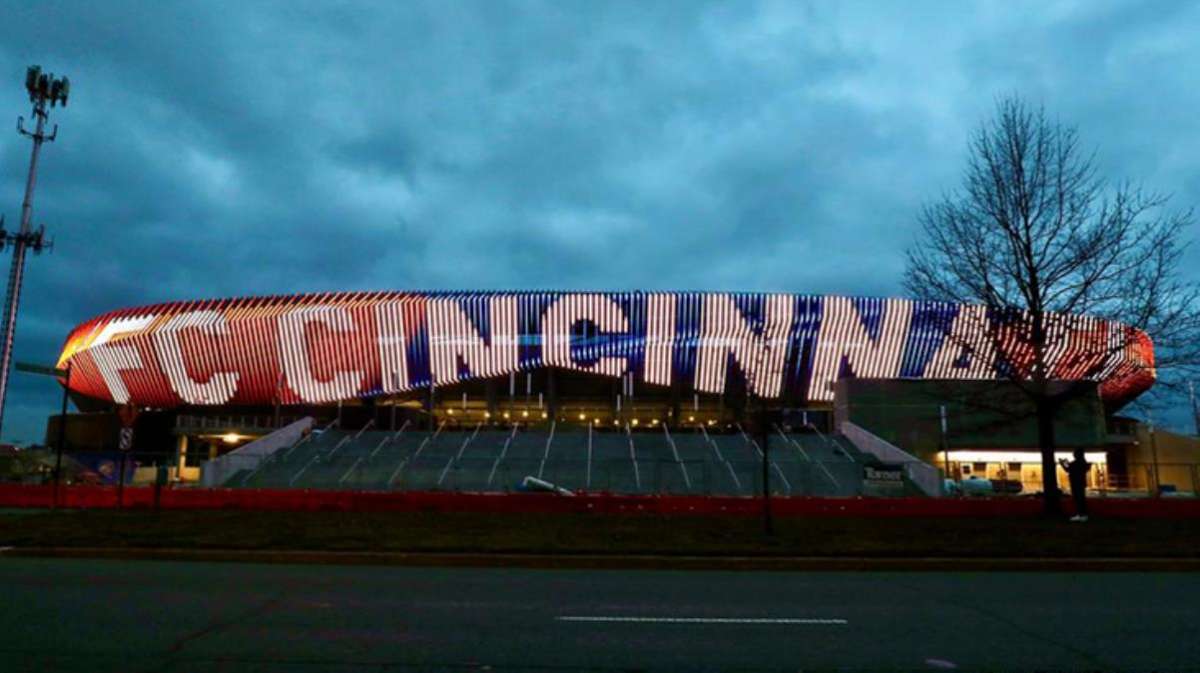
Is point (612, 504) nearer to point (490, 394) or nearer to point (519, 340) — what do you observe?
point (519, 340)

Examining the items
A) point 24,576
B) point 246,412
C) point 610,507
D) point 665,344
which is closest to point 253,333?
point 246,412

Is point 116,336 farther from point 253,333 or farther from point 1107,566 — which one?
point 1107,566

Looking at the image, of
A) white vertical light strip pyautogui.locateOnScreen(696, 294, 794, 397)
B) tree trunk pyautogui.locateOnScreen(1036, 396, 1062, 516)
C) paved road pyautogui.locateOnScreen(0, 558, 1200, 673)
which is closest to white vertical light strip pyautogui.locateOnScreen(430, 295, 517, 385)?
white vertical light strip pyautogui.locateOnScreen(696, 294, 794, 397)

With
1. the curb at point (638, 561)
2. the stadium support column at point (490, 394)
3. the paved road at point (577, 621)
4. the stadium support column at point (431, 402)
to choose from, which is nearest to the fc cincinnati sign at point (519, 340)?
the stadium support column at point (431, 402)

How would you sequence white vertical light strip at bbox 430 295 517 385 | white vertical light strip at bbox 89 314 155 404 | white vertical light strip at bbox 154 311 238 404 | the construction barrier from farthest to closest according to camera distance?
1. white vertical light strip at bbox 89 314 155 404
2. white vertical light strip at bbox 154 311 238 404
3. white vertical light strip at bbox 430 295 517 385
4. the construction barrier

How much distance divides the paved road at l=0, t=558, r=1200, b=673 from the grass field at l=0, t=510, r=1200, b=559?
1864mm

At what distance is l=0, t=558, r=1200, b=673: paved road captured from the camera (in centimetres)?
627

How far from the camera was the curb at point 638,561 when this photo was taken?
512 inches

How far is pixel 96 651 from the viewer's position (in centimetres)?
641

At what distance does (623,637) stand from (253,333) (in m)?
56.1

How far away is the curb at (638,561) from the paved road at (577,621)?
40.3 inches

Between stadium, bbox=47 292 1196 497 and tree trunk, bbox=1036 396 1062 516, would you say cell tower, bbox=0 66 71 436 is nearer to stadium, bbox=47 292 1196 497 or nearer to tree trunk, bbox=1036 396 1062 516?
stadium, bbox=47 292 1196 497

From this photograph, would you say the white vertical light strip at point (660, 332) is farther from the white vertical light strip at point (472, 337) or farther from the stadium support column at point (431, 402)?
the stadium support column at point (431, 402)

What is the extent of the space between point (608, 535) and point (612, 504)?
8.01 m
